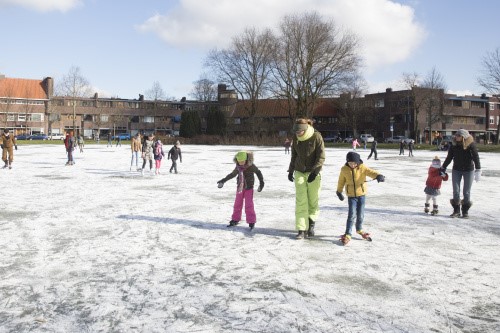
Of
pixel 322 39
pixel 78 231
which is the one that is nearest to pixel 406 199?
pixel 78 231

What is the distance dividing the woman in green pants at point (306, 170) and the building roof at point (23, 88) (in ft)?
275

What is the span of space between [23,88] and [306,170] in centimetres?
8708

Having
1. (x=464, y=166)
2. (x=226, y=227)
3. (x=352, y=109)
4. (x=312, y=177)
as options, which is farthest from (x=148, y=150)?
(x=352, y=109)

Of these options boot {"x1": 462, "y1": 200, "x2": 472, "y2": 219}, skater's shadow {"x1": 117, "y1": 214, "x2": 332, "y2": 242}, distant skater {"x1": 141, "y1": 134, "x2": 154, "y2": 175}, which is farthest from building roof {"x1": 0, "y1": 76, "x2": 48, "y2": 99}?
boot {"x1": 462, "y1": 200, "x2": 472, "y2": 219}

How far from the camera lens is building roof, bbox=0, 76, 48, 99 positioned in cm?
7850

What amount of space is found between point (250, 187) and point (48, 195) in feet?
19.6

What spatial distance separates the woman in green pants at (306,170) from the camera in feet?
20.1

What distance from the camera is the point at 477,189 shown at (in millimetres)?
11953

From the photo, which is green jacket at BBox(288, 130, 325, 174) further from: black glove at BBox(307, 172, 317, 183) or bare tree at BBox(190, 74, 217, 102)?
bare tree at BBox(190, 74, 217, 102)

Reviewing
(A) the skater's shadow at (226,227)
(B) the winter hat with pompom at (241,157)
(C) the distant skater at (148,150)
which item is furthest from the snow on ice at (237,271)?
(C) the distant skater at (148,150)

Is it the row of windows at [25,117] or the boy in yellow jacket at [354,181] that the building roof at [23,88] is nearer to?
the row of windows at [25,117]

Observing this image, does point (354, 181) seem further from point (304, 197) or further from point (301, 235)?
point (301, 235)

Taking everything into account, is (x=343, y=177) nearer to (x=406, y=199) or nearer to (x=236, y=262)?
(x=236, y=262)

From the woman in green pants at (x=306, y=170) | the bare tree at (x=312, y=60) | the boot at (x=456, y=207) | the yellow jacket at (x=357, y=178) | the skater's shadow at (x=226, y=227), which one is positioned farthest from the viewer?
the bare tree at (x=312, y=60)
